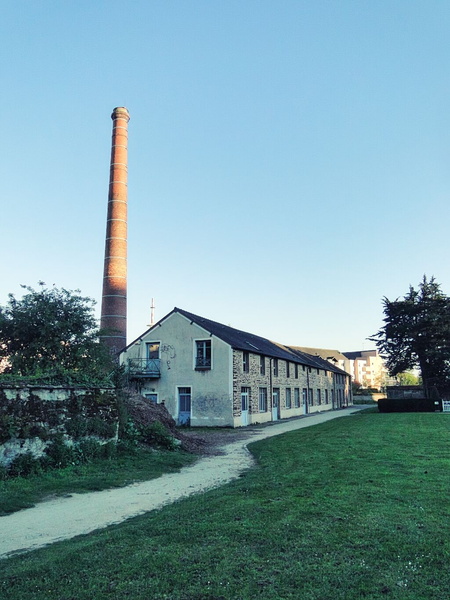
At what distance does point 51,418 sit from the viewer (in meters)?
10.9

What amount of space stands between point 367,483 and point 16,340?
18.7 m

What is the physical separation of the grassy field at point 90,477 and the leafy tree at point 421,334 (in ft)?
115

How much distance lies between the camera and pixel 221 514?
20.7ft

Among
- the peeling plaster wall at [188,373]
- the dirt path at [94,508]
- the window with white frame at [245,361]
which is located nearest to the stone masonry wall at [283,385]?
the window with white frame at [245,361]

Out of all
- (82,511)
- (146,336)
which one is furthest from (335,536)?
(146,336)

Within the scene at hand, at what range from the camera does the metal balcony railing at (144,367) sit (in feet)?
93.3

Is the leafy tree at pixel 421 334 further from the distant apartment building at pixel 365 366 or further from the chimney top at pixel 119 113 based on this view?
the distant apartment building at pixel 365 366

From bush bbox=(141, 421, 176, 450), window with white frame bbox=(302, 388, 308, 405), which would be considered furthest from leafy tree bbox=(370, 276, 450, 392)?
bush bbox=(141, 421, 176, 450)

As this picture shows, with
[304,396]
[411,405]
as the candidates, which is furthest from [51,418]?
[411,405]

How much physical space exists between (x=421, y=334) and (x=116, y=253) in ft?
92.4

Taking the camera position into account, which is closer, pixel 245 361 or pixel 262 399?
pixel 245 361

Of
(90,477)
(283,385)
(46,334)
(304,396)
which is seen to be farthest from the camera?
(304,396)

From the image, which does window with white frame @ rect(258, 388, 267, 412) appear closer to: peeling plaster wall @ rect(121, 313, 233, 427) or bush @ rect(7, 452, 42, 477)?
peeling plaster wall @ rect(121, 313, 233, 427)

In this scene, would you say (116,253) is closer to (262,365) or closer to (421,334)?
(262,365)
